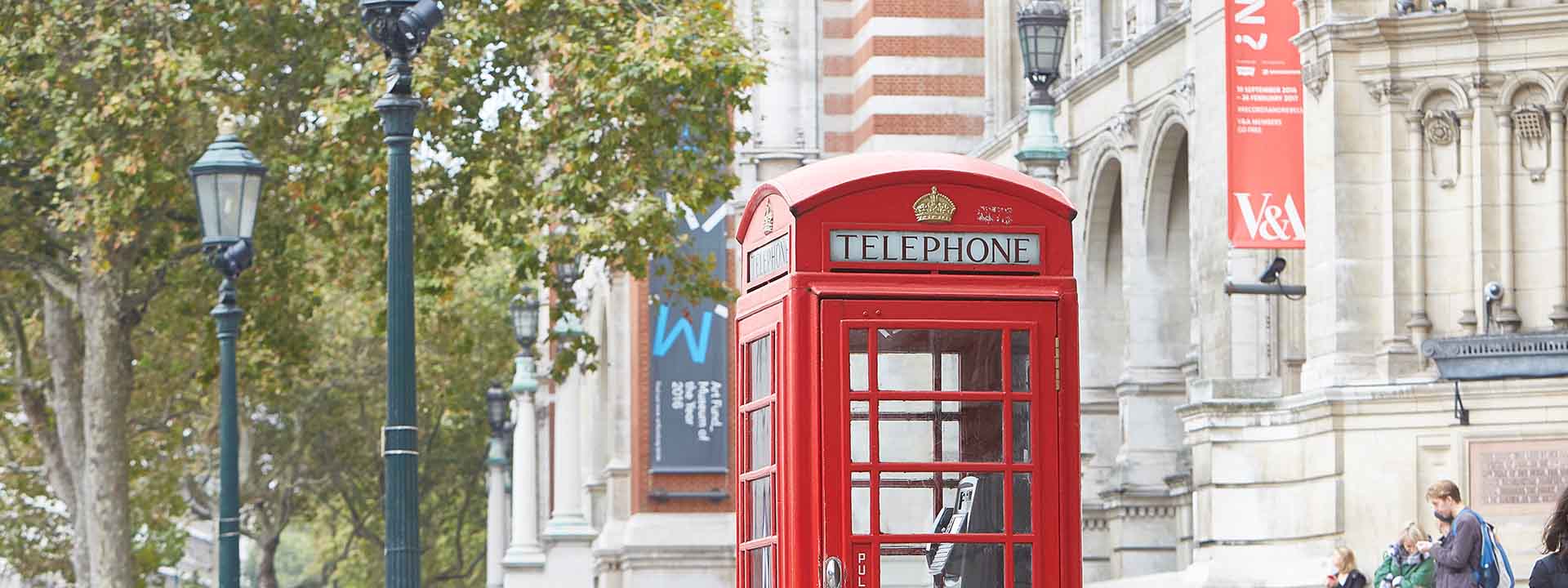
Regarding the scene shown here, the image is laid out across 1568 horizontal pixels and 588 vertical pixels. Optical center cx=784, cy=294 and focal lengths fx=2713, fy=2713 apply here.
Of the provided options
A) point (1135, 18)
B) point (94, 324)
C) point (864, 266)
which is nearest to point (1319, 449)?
point (1135, 18)

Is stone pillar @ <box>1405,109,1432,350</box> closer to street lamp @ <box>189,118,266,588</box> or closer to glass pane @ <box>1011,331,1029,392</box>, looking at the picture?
street lamp @ <box>189,118,266,588</box>

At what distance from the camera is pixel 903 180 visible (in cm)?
1064

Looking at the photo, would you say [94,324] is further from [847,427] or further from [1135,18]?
[847,427]

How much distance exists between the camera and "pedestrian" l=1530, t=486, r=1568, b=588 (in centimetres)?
998

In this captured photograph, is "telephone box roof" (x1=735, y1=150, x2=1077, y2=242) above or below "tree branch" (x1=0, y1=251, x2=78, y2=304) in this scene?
below

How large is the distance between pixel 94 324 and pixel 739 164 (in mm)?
11888

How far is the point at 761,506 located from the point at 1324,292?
10.7m

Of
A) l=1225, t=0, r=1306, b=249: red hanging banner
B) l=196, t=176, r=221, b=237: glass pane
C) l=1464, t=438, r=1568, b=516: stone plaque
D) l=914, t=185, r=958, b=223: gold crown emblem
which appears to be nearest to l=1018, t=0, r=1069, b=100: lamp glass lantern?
l=1225, t=0, r=1306, b=249: red hanging banner

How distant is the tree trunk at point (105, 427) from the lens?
28766mm

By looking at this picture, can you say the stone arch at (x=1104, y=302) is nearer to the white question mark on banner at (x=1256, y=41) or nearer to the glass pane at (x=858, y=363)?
the white question mark on banner at (x=1256, y=41)

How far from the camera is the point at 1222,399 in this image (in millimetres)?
21953

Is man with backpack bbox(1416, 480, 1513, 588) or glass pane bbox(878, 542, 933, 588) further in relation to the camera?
man with backpack bbox(1416, 480, 1513, 588)

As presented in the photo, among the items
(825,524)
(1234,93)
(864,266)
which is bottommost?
(825,524)

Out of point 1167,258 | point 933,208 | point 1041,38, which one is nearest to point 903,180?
point 933,208
